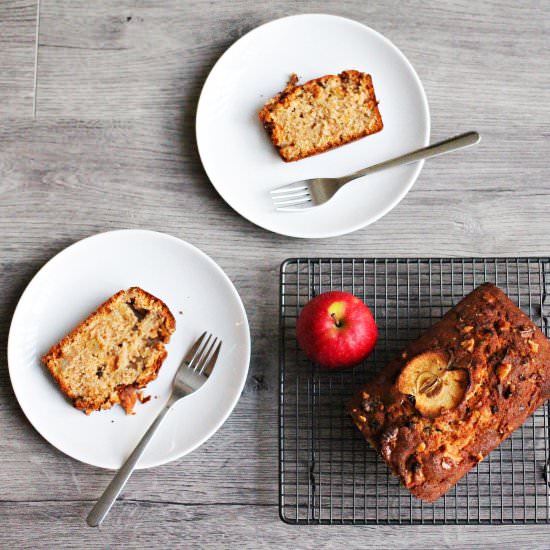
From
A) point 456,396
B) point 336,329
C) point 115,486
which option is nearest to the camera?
point 456,396

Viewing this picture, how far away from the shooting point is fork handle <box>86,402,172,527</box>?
80.1 inches

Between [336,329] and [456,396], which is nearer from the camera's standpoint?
[456,396]

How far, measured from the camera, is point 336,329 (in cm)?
192

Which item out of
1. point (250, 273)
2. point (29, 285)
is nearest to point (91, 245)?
point (29, 285)

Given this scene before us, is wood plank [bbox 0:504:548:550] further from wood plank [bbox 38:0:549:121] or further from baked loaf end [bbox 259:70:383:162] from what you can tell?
wood plank [bbox 38:0:549:121]

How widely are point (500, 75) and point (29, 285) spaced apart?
160cm

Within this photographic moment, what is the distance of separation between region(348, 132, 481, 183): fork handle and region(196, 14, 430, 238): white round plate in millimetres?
37

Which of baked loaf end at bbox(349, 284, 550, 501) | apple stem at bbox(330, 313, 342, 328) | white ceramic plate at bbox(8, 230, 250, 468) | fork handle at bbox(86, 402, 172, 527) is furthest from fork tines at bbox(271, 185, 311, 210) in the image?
fork handle at bbox(86, 402, 172, 527)

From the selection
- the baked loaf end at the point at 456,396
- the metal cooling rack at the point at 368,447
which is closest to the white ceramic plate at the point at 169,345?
the metal cooling rack at the point at 368,447

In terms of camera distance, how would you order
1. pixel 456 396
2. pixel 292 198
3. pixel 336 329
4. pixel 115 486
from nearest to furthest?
1. pixel 456 396
2. pixel 336 329
3. pixel 115 486
4. pixel 292 198

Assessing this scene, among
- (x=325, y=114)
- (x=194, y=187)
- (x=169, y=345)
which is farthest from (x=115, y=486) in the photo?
(x=325, y=114)

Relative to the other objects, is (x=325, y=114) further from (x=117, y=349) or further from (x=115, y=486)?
(x=115, y=486)

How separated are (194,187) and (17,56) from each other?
706 mm

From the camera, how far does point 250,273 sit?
86.1 inches
